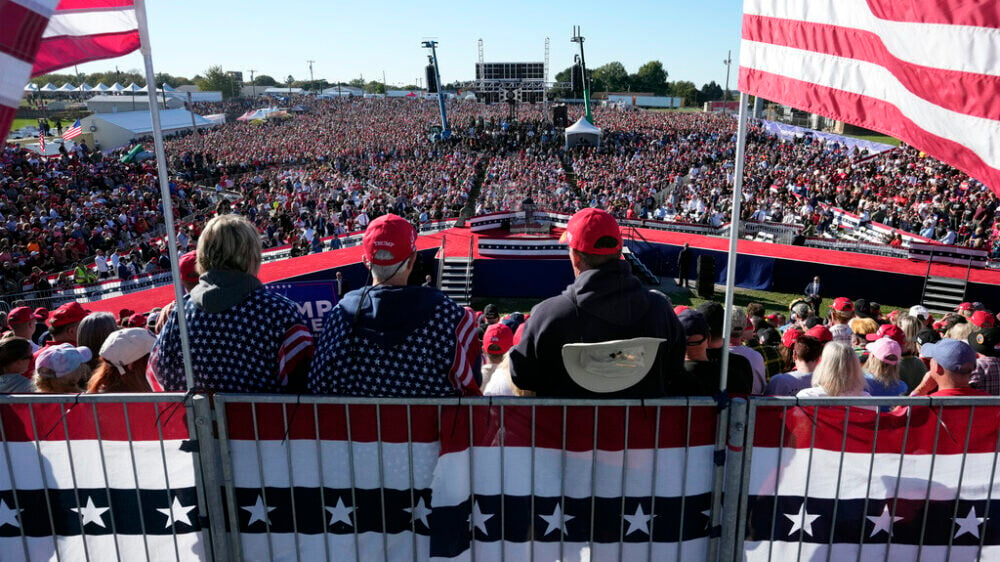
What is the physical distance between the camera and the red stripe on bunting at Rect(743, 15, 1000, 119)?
2.59 m

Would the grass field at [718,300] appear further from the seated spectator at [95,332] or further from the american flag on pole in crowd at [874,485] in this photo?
the american flag on pole in crowd at [874,485]

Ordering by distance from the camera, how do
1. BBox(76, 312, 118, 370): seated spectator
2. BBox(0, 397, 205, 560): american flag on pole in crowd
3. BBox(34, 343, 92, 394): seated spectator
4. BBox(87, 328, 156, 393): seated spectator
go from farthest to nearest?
BBox(76, 312, 118, 370): seated spectator → BBox(34, 343, 92, 394): seated spectator → BBox(87, 328, 156, 393): seated spectator → BBox(0, 397, 205, 560): american flag on pole in crowd

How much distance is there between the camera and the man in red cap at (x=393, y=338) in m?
2.75

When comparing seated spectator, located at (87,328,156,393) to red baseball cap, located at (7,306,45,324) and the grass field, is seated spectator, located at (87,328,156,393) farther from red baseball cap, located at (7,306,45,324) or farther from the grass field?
the grass field

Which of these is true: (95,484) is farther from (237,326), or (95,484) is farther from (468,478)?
(468,478)

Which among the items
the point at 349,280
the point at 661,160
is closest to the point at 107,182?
the point at 349,280

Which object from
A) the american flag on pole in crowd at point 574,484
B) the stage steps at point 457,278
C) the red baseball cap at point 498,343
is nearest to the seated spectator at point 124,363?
the american flag on pole in crowd at point 574,484

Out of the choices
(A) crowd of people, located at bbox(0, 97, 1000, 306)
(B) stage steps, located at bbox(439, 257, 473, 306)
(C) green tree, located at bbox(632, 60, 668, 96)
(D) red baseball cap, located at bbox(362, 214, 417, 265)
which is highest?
(C) green tree, located at bbox(632, 60, 668, 96)

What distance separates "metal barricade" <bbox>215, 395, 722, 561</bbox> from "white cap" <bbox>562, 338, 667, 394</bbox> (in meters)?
0.14

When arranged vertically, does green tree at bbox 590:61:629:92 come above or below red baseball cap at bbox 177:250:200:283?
above

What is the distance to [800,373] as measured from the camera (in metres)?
4.74

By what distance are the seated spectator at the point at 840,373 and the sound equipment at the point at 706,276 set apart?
15.4 meters

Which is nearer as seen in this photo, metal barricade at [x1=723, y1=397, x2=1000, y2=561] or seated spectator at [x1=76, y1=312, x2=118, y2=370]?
metal barricade at [x1=723, y1=397, x2=1000, y2=561]

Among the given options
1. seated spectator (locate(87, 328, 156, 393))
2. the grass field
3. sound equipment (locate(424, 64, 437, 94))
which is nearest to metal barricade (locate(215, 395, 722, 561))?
seated spectator (locate(87, 328, 156, 393))
